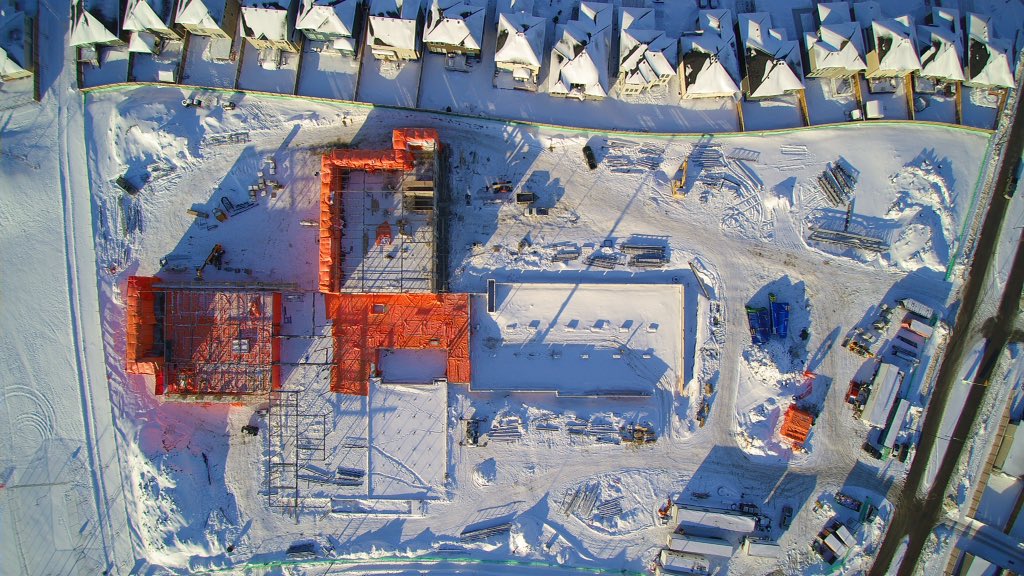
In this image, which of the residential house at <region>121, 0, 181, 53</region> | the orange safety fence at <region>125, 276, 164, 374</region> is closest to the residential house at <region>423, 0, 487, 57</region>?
the residential house at <region>121, 0, 181, 53</region>

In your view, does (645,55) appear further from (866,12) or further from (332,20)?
(332,20)

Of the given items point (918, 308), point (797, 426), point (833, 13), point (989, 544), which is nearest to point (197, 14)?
point (833, 13)

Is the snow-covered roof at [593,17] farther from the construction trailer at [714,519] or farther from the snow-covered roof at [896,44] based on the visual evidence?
the construction trailer at [714,519]

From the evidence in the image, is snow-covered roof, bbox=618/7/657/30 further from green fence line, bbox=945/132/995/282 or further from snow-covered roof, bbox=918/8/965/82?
green fence line, bbox=945/132/995/282

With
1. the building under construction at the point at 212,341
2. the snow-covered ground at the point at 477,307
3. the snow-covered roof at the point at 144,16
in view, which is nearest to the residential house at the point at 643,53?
the snow-covered ground at the point at 477,307

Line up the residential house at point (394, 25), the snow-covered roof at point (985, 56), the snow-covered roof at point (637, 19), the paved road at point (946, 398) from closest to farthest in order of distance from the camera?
the residential house at point (394, 25) → the snow-covered roof at point (985, 56) → the snow-covered roof at point (637, 19) → the paved road at point (946, 398)

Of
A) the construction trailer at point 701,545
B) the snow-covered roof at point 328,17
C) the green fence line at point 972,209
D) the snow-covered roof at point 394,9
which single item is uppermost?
the snow-covered roof at point 394,9

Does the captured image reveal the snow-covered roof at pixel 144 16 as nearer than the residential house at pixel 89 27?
Yes
